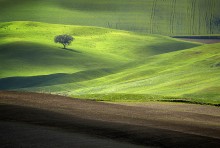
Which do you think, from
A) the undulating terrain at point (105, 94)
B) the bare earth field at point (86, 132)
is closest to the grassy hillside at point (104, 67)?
the undulating terrain at point (105, 94)

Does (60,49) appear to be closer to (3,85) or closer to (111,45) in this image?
(111,45)

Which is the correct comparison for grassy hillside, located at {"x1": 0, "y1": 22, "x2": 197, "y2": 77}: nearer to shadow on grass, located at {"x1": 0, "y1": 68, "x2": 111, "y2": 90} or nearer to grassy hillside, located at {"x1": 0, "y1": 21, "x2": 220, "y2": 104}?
grassy hillside, located at {"x1": 0, "y1": 21, "x2": 220, "y2": 104}

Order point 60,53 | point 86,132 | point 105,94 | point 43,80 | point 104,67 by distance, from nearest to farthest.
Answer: point 86,132 < point 105,94 < point 43,80 < point 104,67 < point 60,53

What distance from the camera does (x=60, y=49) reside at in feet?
557

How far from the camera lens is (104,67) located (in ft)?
495

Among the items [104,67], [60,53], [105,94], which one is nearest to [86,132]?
[105,94]

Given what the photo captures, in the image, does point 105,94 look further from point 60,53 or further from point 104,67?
point 60,53

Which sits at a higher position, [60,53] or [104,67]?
[60,53]

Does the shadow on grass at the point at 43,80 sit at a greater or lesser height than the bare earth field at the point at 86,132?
greater

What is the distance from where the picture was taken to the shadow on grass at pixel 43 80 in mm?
129125

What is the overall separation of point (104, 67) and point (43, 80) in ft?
81.3

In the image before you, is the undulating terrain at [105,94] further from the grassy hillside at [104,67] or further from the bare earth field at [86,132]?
the grassy hillside at [104,67]

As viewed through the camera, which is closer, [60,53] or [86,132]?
[86,132]

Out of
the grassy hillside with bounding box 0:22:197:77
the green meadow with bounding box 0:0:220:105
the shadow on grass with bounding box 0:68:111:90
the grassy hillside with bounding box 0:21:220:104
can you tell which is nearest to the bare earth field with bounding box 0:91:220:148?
the green meadow with bounding box 0:0:220:105
